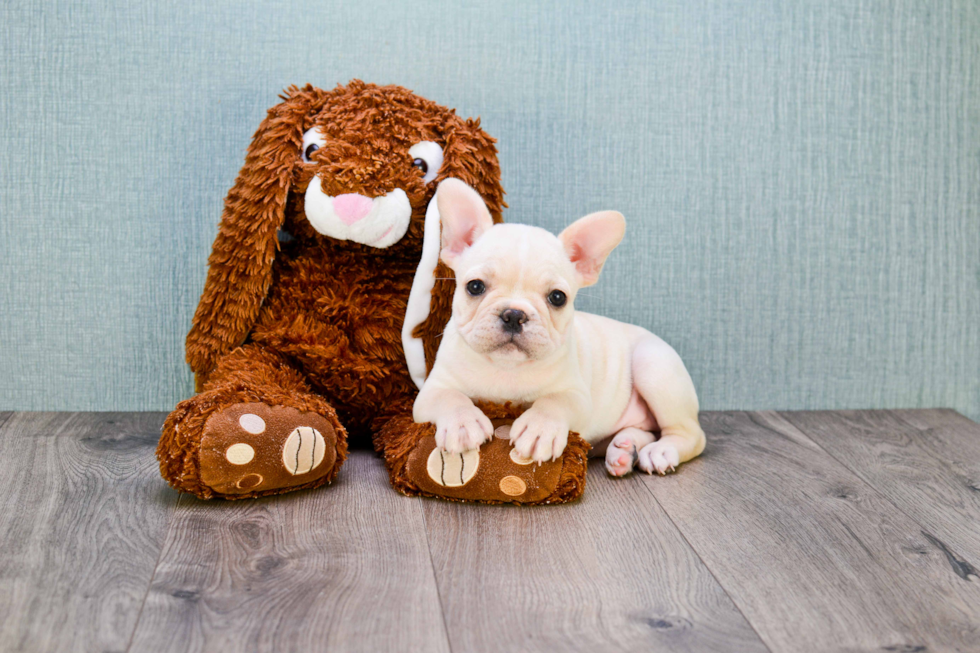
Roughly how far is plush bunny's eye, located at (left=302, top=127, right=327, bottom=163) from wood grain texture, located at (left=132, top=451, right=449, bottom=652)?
673 millimetres

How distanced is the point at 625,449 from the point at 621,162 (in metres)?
0.77

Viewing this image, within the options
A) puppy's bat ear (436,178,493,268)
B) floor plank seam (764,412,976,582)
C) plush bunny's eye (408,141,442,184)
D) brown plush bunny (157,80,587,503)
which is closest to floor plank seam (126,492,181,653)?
brown plush bunny (157,80,587,503)

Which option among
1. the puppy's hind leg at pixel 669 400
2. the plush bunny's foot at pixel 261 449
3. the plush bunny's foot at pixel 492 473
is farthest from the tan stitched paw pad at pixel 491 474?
the puppy's hind leg at pixel 669 400

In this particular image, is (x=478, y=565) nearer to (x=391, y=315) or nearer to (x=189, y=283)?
(x=391, y=315)

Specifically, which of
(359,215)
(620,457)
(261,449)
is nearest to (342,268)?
(359,215)

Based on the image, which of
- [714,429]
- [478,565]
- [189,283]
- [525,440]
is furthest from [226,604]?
[714,429]

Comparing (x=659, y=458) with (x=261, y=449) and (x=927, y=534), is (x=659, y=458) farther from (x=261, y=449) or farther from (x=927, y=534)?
(x=261, y=449)

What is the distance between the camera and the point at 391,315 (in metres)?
1.78

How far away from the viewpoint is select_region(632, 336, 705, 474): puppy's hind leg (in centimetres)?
181

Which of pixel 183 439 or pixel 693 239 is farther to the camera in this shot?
pixel 693 239

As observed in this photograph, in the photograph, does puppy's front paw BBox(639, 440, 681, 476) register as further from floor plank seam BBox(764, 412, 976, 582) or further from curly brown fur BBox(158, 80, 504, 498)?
curly brown fur BBox(158, 80, 504, 498)

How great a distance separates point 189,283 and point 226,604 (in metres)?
1.11

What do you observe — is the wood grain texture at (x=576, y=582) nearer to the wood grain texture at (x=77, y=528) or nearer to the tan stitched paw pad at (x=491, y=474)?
the tan stitched paw pad at (x=491, y=474)

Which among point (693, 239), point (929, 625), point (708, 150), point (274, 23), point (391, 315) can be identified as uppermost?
point (274, 23)
